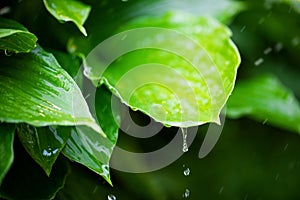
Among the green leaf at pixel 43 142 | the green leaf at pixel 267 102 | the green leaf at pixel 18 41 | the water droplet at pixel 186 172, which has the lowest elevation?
the water droplet at pixel 186 172

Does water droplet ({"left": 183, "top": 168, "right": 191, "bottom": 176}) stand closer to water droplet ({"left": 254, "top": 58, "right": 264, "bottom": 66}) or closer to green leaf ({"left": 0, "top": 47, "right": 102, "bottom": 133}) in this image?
water droplet ({"left": 254, "top": 58, "right": 264, "bottom": 66})

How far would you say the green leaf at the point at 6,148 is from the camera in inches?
27.2

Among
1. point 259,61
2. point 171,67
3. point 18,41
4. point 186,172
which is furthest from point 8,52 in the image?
point 259,61

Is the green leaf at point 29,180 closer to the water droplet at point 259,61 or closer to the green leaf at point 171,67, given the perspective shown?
the green leaf at point 171,67

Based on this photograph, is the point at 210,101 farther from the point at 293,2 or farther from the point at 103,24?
the point at 293,2

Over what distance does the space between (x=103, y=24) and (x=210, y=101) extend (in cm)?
36

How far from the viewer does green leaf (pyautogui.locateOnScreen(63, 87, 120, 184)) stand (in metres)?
0.80

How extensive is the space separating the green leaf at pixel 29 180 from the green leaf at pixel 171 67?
0.15 meters

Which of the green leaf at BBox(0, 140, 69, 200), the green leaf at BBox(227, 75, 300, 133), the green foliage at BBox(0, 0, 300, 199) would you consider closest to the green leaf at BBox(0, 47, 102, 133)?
the green foliage at BBox(0, 0, 300, 199)

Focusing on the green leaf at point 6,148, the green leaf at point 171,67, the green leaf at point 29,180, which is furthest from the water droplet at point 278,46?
the green leaf at point 6,148

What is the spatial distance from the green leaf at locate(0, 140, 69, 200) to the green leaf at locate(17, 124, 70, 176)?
63 mm

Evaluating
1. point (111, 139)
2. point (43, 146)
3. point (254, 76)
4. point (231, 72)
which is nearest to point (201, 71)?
point (231, 72)

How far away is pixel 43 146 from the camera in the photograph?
2.57 feet

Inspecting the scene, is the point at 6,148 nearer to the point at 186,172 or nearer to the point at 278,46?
the point at 186,172
